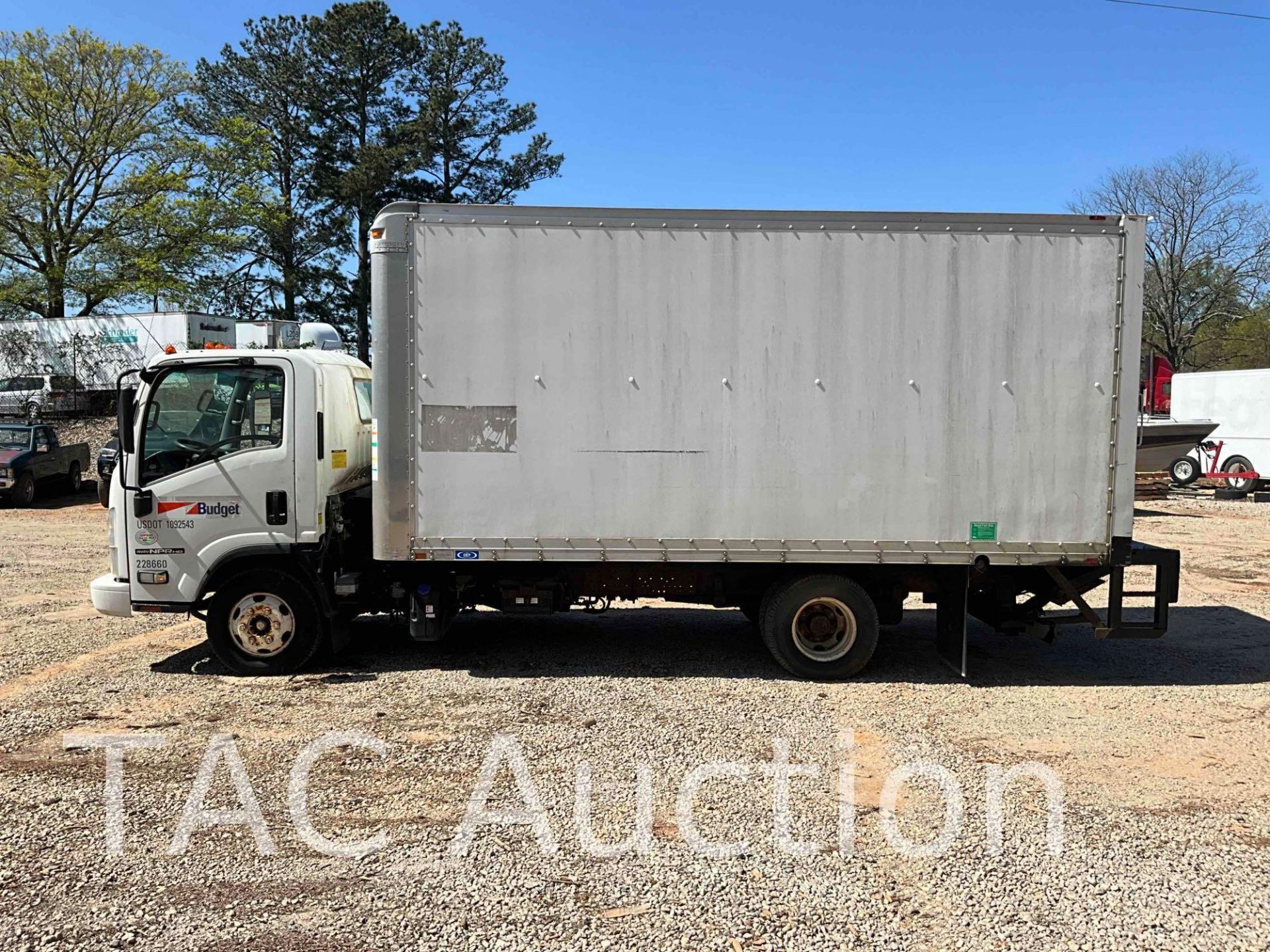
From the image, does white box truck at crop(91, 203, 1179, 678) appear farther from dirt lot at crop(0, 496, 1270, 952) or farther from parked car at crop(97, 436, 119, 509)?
dirt lot at crop(0, 496, 1270, 952)

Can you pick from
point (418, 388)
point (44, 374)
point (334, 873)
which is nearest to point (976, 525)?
point (418, 388)

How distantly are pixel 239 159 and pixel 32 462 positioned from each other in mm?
20030

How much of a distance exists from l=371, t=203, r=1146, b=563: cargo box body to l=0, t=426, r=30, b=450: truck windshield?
1768 centimetres

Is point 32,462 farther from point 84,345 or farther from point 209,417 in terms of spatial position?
point 209,417

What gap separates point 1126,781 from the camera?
4.96 m

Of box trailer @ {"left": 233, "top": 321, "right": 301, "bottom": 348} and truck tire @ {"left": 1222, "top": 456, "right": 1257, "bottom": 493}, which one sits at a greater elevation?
box trailer @ {"left": 233, "top": 321, "right": 301, "bottom": 348}

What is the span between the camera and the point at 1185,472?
2302 cm

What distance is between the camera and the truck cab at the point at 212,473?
646 centimetres

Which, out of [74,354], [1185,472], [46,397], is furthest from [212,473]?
[74,354]

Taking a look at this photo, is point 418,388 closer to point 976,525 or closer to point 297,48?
point 976,525

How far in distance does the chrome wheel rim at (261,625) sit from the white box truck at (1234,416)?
2245cm

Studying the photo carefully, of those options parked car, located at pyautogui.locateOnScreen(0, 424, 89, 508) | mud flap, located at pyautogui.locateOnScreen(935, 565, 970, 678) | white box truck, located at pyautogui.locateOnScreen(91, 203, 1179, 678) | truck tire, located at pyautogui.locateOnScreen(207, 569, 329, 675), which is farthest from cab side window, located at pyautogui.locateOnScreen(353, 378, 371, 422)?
Result: parked car, located at pyautogui.locateOnScreen(0, 424, 89, 508)

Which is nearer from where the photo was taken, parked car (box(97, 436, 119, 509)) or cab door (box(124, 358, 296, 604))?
cab door (box(124, 358, 296, 604))

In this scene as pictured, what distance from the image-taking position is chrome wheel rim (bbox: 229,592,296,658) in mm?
6688
